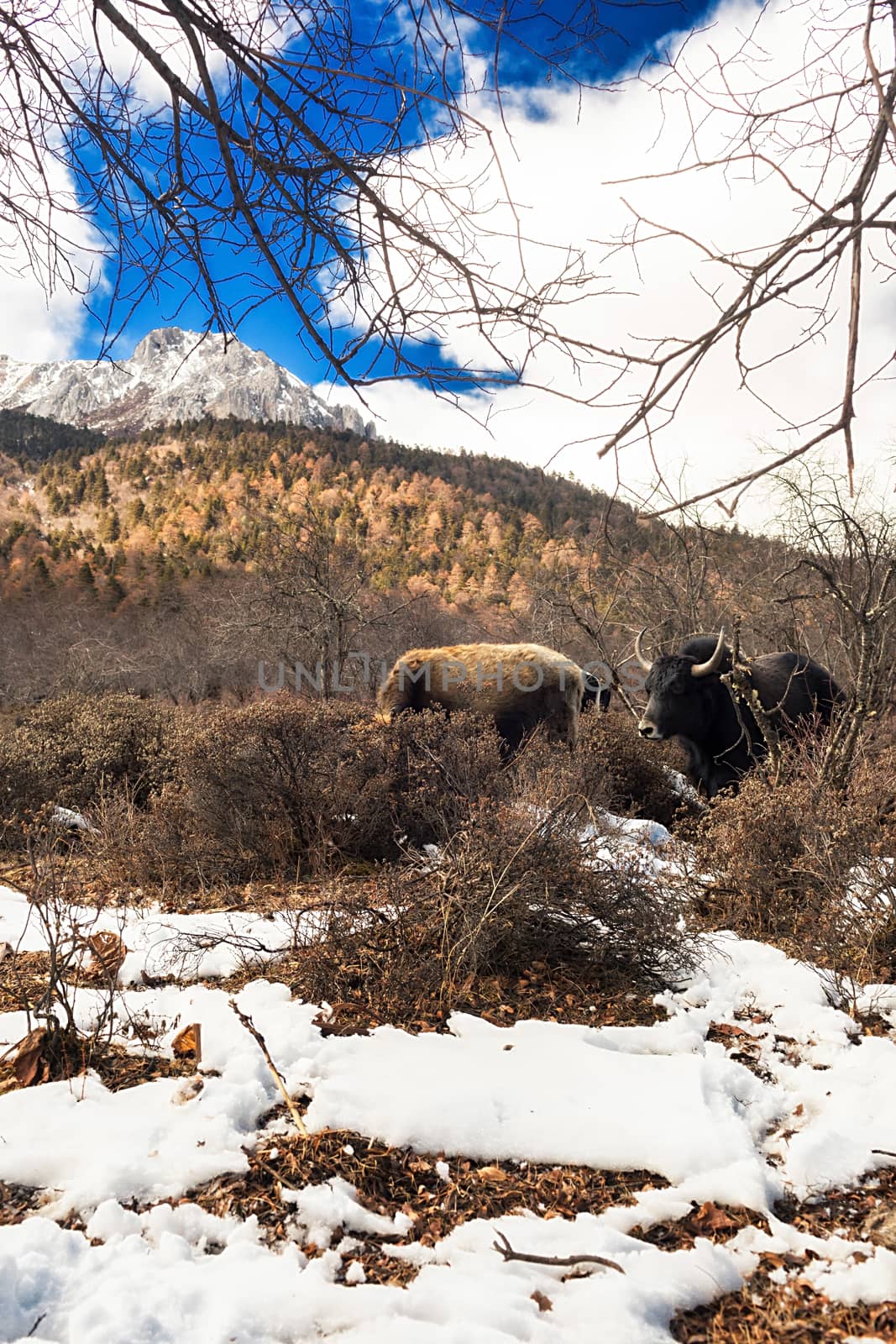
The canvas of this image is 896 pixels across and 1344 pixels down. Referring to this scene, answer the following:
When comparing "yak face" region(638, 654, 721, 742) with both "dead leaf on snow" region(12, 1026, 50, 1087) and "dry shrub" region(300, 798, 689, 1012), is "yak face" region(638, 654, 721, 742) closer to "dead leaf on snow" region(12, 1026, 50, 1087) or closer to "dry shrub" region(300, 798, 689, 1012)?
"dry shrub" region(300, 798, 689, 1012)

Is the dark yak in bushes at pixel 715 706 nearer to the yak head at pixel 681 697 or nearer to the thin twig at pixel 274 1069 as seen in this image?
the yak head at pixel 681 697

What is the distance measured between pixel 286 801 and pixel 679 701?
4.32m

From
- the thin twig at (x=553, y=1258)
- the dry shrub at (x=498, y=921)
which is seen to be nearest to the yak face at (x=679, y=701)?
the dry shrub at (x=498, y=921)

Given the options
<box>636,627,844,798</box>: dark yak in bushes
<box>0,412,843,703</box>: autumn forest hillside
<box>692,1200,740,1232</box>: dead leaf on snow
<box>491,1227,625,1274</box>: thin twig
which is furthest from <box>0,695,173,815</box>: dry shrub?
<box>692,1200,740,1232</box>: dead leaf on snow

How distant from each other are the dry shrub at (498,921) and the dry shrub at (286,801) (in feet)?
5.03

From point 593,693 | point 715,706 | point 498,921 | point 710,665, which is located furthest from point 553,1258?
point 593,693

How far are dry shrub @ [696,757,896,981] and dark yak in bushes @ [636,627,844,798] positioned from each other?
244 centimetres

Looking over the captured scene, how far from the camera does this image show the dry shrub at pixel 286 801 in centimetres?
605

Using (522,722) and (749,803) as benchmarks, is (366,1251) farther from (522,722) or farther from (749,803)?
(522,722)

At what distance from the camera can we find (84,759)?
811cm

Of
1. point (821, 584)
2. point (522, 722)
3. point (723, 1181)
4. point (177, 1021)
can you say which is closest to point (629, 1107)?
point (723, 1181)

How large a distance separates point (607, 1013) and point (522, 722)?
259 inches

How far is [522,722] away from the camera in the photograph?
10211mm

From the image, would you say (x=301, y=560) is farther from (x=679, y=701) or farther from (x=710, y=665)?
(x=710, y=665)
